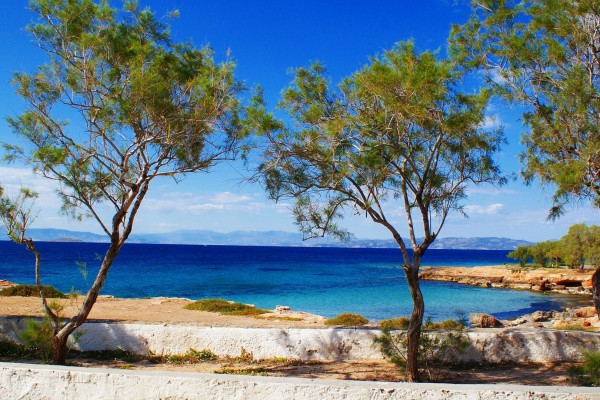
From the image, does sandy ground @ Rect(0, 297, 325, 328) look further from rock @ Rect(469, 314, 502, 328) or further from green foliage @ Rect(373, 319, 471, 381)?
green foliage @ Rect(373, 319, 471, 381)

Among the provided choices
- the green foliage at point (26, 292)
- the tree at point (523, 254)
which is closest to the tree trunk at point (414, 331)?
the green foliage at point (26, 292)

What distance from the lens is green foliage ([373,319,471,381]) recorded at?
8.80 meters

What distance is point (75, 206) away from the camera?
999 centimetres

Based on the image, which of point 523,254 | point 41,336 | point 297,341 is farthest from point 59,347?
point 523,254

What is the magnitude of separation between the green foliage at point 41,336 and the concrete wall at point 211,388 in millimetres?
4225

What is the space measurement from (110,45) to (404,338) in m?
7.37

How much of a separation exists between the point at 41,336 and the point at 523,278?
5176 centimetres

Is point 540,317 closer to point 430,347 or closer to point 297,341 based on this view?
point 430,347

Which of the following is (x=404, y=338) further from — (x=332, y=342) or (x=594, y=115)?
(x=594, y=115)

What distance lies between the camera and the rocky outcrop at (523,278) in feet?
156

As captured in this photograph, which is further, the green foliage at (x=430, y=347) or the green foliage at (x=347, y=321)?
the green foliage at (x=347, y=321)

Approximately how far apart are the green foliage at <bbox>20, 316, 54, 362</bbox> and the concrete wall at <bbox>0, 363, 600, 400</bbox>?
13.9ft

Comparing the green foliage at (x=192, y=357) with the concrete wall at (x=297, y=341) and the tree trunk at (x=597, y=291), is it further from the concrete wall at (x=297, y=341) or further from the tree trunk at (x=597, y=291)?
the tree trunk at (x=597, y=291)

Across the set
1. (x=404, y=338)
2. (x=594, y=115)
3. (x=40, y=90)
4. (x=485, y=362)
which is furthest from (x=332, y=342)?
(x=40, y=90)
